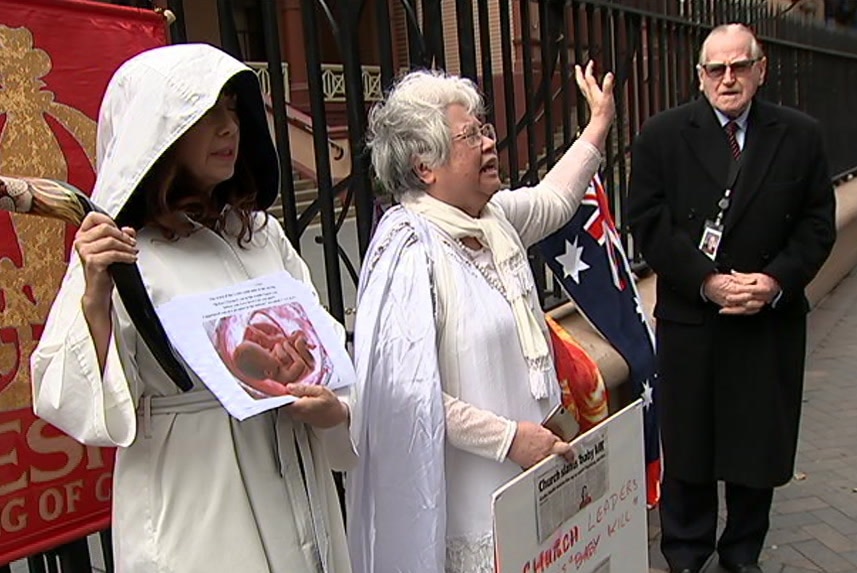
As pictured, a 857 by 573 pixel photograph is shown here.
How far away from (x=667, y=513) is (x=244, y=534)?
7.37 feet

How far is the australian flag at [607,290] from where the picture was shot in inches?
141

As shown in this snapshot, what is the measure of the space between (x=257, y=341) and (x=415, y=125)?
82 centimetres

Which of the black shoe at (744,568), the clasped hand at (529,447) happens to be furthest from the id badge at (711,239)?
the clasped hand at (529,447)

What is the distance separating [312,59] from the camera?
277cm

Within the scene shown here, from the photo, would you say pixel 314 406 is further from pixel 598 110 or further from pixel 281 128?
pixel 598 110

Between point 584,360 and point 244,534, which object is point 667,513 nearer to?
point 584,360

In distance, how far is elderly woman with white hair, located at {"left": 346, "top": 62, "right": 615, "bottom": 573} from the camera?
7.02ft

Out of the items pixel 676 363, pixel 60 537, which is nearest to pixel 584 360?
pixel 676 363

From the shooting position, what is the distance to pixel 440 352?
218 cm

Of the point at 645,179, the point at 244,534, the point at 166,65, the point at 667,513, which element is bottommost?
the point at 667,513

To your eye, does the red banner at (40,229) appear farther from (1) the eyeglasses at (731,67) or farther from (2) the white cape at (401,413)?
(1) the eyeglasses at (731,67)

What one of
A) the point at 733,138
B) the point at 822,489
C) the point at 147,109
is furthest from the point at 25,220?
the point at 822,489

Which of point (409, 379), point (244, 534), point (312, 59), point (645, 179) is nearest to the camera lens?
point (244, 534)

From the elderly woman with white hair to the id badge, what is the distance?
41.9 inches
